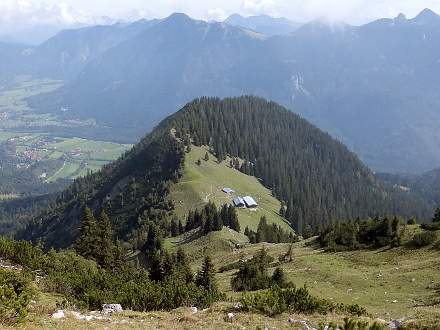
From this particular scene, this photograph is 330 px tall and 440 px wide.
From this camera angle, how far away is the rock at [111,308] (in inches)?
1125

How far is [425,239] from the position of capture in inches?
2427

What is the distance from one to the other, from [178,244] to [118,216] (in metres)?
71.4

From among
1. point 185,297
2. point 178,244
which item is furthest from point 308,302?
point 178,244

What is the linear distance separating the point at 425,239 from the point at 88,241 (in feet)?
167

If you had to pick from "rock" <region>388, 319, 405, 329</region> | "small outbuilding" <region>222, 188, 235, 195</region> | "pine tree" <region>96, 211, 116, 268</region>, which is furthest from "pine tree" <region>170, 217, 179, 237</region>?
"rock" <region>388, 319, 405, 329</region>

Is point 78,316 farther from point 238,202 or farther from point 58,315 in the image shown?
point 238,202

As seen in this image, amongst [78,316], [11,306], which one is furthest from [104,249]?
[11,306]

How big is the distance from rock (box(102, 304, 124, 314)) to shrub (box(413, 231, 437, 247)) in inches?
1796

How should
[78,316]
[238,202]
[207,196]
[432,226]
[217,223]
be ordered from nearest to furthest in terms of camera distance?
1. [78,316]
2. [432,226]
3. [217,223]
4. [207,196]
5. [238,202]

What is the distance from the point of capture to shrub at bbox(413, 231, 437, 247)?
61281 millimetres

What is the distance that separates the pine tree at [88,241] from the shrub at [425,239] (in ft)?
159

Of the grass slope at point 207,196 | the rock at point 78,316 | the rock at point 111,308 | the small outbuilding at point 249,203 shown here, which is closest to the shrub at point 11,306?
the rock at point 78,316

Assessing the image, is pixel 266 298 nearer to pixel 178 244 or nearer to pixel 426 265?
pixel 426 265

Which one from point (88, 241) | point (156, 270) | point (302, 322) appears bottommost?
point (156, 270)
